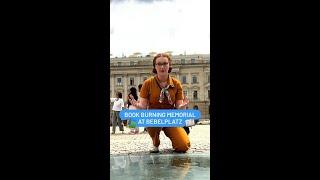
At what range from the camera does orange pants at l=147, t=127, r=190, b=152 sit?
565cm

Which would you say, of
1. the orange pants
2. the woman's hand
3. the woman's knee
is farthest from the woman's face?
the woman's knee

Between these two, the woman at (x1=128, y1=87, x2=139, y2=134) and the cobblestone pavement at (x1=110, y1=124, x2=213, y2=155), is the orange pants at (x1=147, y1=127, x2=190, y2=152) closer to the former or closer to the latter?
the cobblestone pavement at (x1=110, y1=124, x2=213, y2=155)

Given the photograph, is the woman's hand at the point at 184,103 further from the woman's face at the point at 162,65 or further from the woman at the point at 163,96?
the woman's face at the point at 162,65

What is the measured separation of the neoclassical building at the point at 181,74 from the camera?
5.50 m

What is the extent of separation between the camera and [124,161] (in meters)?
5.85

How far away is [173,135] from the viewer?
5699 millimetres

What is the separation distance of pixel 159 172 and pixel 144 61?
1.40m

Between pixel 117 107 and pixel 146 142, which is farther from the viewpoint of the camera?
pixel 146 142

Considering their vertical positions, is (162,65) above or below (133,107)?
above

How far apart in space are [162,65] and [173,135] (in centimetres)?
88

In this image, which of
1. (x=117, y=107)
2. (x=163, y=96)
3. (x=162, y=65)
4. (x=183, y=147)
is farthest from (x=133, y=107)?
(x=183, y=147)

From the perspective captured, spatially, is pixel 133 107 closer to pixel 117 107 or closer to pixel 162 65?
pixel 117 107
